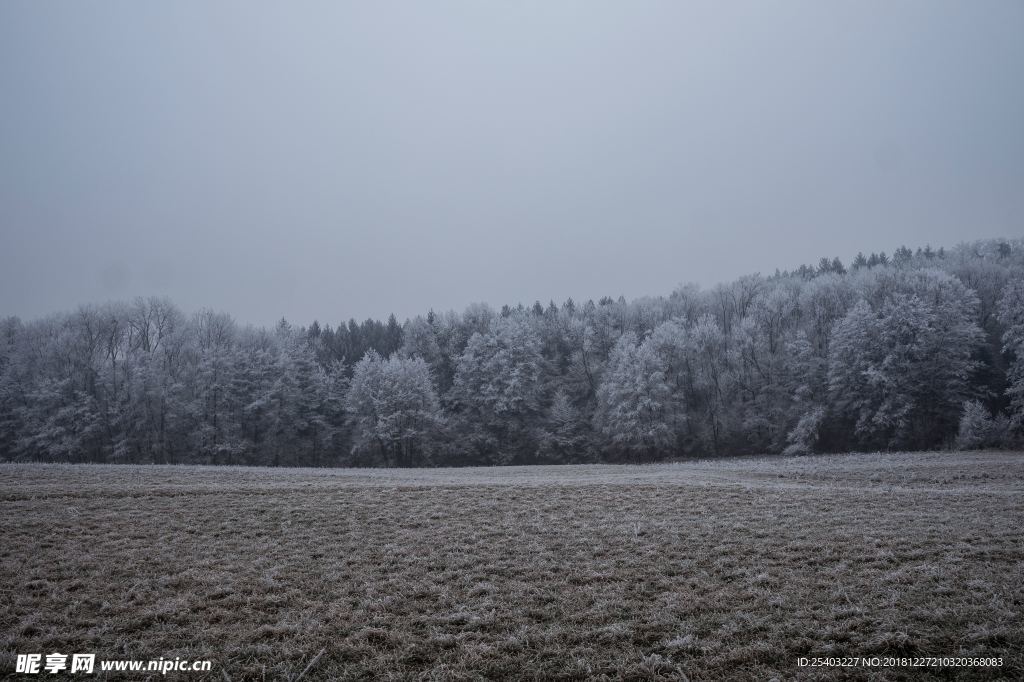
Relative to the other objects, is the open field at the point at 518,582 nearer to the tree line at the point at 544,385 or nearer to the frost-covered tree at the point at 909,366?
the frost-covered tree at the point at 909,366

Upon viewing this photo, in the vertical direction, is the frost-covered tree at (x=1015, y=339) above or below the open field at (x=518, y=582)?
above

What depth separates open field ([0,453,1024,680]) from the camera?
756cm

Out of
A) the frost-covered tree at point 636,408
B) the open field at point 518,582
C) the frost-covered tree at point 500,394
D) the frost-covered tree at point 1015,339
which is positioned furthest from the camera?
the frost-covered tree at point 500,394

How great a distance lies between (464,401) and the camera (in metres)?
67.1

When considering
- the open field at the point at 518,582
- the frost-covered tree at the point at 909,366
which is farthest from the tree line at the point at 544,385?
the open field at the point at 518,582

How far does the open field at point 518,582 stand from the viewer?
7.56m

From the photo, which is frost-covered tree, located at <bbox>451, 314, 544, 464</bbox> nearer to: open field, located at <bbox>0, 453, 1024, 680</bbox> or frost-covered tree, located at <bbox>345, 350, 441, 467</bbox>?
frost-covered tree, located at <bbox>345, 350, 441, 467</bbox>

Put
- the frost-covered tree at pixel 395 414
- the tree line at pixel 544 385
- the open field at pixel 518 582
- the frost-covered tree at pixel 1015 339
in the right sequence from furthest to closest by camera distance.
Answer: the frost-covered tree at pixel 395 414
the tree line at pixel 544 385
the frost-covered tree at pixel 1015 339
the open field at pixel 518 582

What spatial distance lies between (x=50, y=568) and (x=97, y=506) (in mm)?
7514

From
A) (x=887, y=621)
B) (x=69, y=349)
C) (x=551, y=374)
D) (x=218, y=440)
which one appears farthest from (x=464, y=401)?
(x=887, y=621)

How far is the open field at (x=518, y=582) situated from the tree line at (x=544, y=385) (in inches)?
1441

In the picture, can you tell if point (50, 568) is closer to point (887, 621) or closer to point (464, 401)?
point (887, 621)

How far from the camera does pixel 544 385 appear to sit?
70438 mm

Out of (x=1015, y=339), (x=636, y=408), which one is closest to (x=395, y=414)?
(x=636, y=408)
